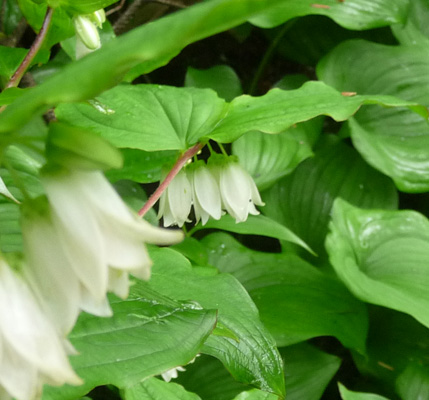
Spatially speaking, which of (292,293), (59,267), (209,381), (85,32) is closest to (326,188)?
(292,293)

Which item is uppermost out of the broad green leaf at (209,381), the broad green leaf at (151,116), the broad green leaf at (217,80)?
the broad green leaf at (151,116)

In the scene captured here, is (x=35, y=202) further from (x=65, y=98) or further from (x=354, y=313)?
(x=354, y=313)

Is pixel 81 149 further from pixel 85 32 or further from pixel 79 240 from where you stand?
pixel 85 32

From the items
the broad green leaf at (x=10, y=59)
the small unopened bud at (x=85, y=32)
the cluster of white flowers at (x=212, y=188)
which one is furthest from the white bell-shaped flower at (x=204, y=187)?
the broad green leaf at (x=10, y=59)

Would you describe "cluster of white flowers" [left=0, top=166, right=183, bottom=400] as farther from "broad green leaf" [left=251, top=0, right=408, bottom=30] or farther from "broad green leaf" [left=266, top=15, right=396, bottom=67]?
"broad green leaf" [left=266, top=15, right=396, bottom=67]

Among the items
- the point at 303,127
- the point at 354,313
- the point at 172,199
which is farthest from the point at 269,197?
the point at 172,199

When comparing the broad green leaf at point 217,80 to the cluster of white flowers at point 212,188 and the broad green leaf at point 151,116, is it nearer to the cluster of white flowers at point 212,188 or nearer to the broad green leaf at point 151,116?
the broad green leaf at point 151,116
